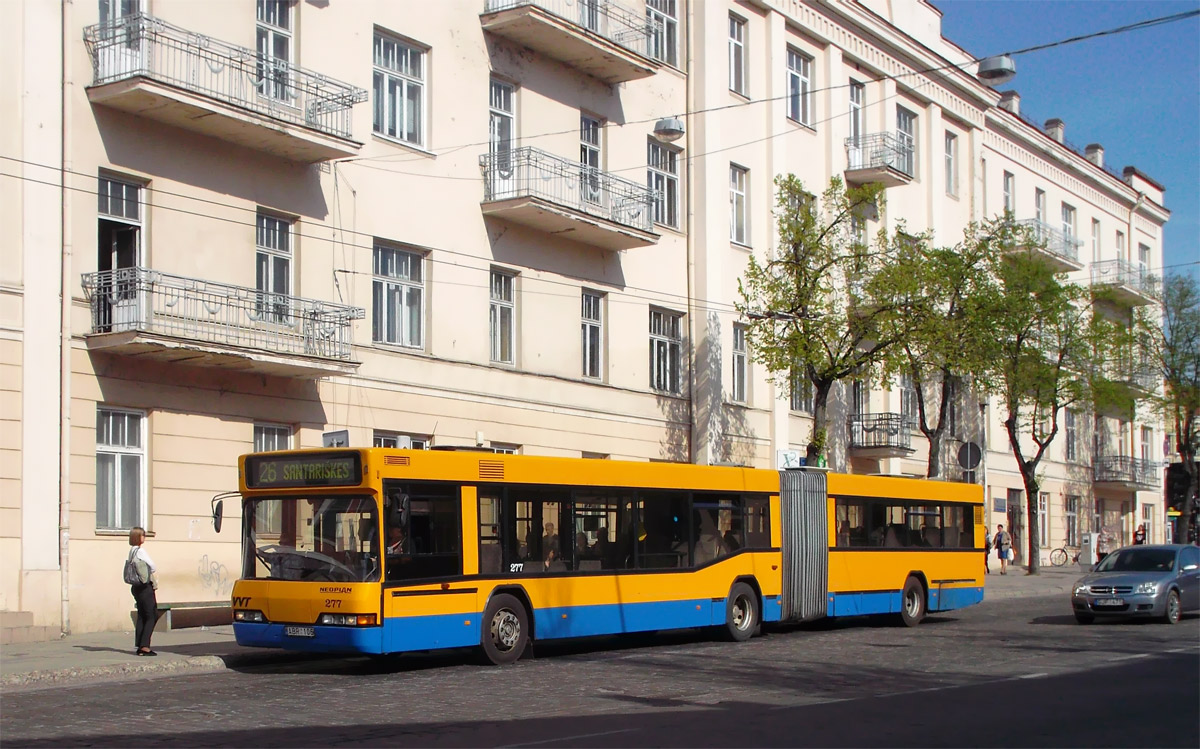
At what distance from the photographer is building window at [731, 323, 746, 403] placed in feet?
117

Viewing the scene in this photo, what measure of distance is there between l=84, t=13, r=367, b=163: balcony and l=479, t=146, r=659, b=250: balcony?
14.4ft

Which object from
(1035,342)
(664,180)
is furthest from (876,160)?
(664,180)

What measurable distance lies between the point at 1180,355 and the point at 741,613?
38653 mm

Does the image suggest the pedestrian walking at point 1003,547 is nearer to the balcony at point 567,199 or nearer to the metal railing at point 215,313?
the balcony at point 567,199

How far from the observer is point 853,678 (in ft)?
51.6

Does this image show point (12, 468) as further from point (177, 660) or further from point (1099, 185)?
point (1099, 185)

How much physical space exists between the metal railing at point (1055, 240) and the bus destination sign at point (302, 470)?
37472 millimetres

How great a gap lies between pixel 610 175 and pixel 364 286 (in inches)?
300

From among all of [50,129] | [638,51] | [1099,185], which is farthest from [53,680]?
[1099,185]

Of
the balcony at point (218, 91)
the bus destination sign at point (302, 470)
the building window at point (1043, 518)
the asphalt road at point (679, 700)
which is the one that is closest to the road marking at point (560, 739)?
the asphalt road at point (679, 700)

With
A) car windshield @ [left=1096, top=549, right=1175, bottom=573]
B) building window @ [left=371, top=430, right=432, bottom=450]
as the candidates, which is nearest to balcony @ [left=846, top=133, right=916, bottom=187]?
car windshield @ [left=1096, top=549, right=1175, bottom=573]

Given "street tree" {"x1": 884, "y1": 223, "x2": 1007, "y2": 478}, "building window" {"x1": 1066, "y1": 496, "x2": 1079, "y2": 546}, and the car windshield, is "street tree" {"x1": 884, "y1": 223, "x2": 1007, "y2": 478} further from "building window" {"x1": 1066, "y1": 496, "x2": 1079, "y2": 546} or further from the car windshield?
"building window" {"x1": 1066, "y1": 496, "x2": 1079, "y2": 546}

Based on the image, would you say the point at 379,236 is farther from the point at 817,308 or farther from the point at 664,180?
the point at 817,308

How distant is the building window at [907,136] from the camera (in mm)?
41875
